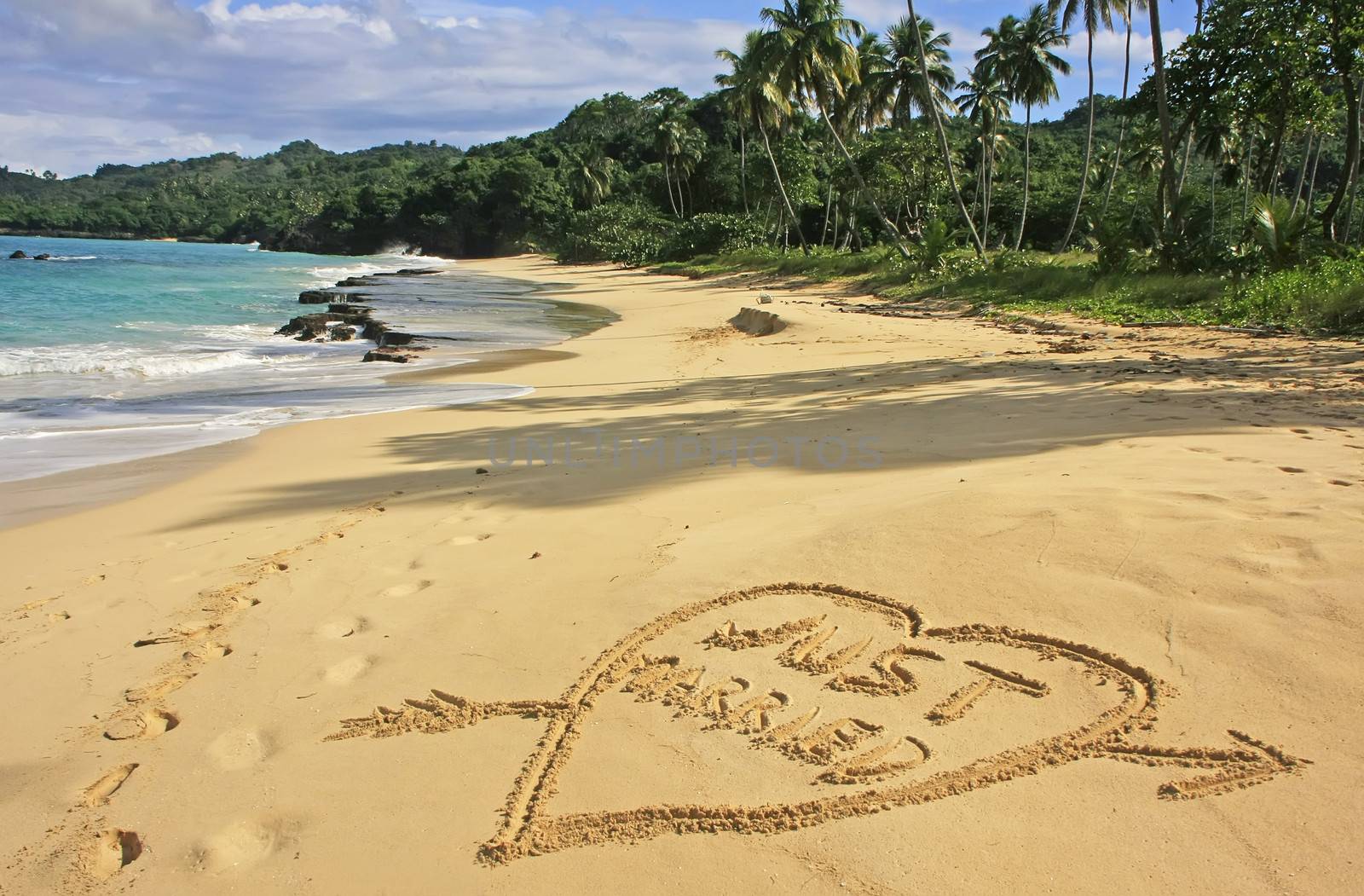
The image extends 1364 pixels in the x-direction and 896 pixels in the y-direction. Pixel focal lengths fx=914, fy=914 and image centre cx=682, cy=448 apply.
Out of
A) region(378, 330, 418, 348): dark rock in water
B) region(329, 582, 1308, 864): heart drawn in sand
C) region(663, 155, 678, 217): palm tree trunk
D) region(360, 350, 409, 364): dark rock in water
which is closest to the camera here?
region(329, 582, 1308, 864): heart drawn in sand

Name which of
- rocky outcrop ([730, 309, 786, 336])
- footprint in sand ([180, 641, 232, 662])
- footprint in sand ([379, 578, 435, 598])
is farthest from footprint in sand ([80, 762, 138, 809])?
rocky outcrop ([730, 309, 786, 336])

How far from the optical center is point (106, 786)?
2.83m

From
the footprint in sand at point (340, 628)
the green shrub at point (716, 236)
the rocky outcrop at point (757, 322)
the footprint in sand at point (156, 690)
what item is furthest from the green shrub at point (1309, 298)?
the green shrub at point (716, 236)

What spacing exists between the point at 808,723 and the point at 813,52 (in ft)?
100.0

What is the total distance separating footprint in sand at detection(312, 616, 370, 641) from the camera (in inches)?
151

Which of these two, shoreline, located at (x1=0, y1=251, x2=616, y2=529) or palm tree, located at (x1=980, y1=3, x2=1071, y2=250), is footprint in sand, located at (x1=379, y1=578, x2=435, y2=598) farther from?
palm tree, located at (x1=980, y1=3, x2=1071, y2=250)

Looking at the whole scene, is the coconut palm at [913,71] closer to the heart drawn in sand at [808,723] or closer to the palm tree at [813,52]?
the palm tree at [813,52]

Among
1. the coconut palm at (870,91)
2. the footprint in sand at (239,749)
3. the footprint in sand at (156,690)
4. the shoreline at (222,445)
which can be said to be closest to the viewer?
the footprint in sand at (239,749)

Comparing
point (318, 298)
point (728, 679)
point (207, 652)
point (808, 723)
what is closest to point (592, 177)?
point (318, 298)

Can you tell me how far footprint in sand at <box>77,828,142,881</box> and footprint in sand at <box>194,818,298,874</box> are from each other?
0.20 metres

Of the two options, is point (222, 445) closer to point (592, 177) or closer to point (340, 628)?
point (340, 628)

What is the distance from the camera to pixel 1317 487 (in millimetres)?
4215

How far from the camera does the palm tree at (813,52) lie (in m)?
29.7

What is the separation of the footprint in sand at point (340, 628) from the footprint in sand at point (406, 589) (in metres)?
0.25
